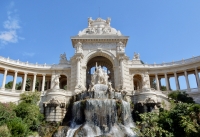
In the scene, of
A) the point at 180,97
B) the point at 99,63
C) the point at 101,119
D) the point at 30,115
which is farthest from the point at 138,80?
the point at 30,115

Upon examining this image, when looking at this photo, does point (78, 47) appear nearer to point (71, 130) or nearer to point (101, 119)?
point (101, 119)

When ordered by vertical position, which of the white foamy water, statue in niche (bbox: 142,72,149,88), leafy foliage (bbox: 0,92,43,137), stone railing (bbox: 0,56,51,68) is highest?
stone railing (bbox: 0,56,51,68)

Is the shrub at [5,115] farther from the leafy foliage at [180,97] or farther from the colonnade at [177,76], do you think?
the colonnade at [177,76]

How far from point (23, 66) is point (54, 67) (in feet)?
23.7

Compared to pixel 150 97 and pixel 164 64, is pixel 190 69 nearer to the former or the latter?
pixel 164 64

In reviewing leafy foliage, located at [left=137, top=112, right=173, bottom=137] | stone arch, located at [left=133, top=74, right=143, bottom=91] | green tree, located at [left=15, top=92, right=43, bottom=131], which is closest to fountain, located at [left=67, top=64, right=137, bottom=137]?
leafy foliage, located at [left=137, top=112, right=173, bottom=137]

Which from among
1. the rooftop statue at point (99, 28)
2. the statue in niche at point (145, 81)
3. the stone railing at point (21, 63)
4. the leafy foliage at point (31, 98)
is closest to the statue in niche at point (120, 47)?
the rooftop statue at point (99, 28)

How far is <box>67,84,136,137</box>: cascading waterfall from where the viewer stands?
22.2m

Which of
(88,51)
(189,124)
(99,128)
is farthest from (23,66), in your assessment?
(189,124)

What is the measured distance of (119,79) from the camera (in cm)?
3925

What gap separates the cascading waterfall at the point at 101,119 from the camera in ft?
72.8

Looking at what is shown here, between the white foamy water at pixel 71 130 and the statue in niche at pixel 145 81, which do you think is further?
the statue in niche at pixel 145 81

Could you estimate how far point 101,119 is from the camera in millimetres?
24422

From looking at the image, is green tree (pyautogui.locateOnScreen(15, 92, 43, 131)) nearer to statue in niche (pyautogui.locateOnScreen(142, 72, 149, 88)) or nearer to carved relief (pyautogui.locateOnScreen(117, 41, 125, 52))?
statue in niche (pyautogui.locateOnScreen(142, 72, 149, 88))
